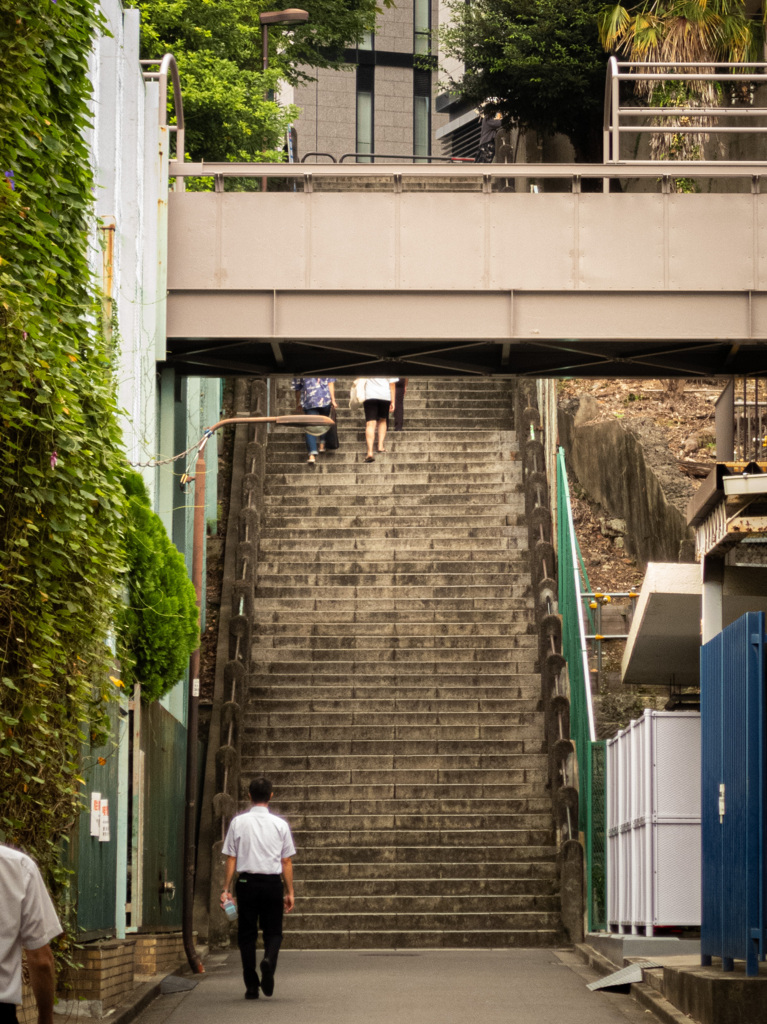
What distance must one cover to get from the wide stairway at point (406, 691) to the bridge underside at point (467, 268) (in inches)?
228

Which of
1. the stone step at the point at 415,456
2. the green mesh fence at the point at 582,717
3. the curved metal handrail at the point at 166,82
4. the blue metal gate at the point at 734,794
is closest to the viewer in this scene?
the blue metal gate at the point at 734,794

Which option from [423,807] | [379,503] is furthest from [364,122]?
[423,807]

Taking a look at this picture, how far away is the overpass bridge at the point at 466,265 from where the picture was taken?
18.1 meters

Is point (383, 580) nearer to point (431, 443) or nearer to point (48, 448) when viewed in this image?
point (431, 443)


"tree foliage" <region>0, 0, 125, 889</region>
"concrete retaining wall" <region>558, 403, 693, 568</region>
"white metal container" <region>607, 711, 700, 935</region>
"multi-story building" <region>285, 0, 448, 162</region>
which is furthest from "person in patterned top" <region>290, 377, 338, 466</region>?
"multi-story building" <region>285, 0, 448, 162</region>

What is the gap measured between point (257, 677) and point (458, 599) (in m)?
3.42

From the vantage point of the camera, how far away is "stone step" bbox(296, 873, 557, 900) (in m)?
18.9

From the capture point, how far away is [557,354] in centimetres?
1941

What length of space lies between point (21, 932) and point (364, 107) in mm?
52155

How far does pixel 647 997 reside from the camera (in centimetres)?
1169

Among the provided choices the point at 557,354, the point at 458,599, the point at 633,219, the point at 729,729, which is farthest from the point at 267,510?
the point at 729,729

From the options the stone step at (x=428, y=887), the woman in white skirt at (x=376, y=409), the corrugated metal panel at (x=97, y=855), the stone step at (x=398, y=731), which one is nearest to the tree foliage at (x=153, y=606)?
the corrugated metal panel at (x=97, y=855)

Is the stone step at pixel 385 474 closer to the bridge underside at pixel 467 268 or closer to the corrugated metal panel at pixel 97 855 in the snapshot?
the bridge underside at pixel 467 268

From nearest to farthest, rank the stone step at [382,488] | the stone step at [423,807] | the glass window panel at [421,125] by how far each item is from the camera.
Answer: the stone step at [423,807] < the stone step at [382,488] < the glass window panel at [421,125]
